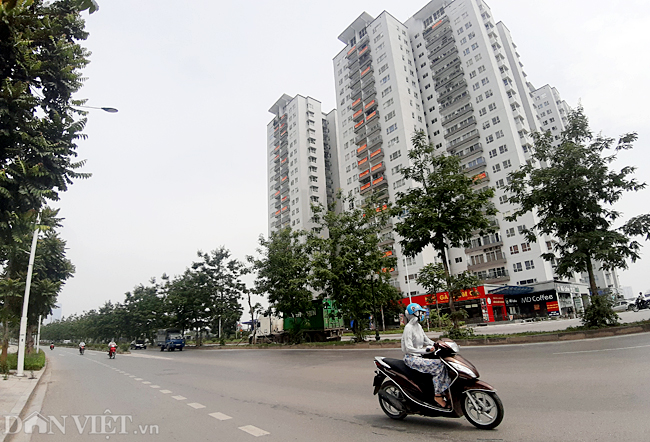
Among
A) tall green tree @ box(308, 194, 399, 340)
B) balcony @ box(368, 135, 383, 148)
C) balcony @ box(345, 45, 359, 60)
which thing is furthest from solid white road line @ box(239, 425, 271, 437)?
balcony @ box(345, 45, 359, 60)

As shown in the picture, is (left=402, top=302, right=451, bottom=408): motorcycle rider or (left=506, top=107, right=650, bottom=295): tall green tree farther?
(left=506, top=107, right=650, bottom=295): tall green tree

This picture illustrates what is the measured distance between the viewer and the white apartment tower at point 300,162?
274 ft

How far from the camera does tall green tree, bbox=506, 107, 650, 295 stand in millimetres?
14914

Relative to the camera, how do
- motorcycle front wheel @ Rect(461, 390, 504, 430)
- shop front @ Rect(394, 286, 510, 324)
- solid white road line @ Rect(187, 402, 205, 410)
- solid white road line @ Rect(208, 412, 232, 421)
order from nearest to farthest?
motorcycle front wheel @ Rect(461, 390, 504, 430)
solid white road line @ Rect(208, 412, 232, 421)
solid white road line @ Rect(187, 402, 205, 410)
shop front @ Rect(394, 286, 510, 324)

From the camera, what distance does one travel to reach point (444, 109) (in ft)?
211

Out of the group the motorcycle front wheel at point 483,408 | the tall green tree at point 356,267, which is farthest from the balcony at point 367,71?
the motorcycle front wheel at point 483,408

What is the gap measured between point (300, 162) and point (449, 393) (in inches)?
3222

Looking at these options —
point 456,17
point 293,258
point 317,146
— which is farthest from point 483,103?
point 293,258

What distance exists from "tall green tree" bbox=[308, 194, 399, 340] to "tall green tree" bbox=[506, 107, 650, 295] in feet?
29.2

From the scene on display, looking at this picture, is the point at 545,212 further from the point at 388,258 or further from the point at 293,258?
the point at 293,258

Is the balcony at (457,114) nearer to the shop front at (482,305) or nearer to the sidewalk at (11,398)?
the shop front at (482,305)

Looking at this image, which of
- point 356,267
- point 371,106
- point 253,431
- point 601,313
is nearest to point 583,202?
point 601,313

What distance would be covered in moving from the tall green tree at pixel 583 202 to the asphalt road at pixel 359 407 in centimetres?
509

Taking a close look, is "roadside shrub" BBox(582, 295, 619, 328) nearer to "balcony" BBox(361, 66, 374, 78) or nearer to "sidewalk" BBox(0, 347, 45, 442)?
"sidewalk" BBox(0, 347, 45, 442)
